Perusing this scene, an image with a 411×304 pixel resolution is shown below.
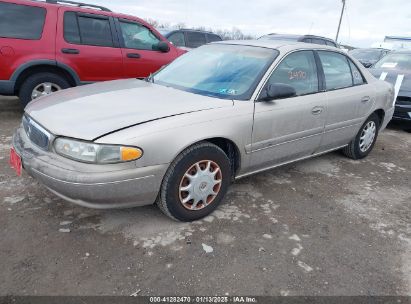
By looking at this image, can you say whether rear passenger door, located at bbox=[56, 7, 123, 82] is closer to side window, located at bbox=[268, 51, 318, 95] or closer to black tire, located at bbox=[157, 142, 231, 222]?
side window, located at bbox=[268, 51, 318, 95]

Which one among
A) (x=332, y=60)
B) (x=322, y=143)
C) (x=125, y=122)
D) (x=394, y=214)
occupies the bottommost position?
(x=394, y=214)

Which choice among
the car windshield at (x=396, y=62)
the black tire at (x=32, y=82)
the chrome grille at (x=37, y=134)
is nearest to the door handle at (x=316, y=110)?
the chrome grille at (x=37, y=134)

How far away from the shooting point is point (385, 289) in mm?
2469

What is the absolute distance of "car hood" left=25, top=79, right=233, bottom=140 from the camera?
2.62 metres

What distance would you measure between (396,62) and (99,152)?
23.5 feet

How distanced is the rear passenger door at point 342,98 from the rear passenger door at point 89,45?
3506mm

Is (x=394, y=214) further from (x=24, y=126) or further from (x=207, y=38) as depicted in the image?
(x=207, y=38)

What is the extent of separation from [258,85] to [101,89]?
1473mm

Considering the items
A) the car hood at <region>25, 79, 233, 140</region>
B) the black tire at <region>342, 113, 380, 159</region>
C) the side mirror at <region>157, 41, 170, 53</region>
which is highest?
the side mirror at <region>157, 41, 170, 53</region>

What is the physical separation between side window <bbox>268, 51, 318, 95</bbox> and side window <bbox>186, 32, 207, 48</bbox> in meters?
6.83

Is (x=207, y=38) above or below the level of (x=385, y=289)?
above

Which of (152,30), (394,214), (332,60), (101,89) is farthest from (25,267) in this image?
(152,30)

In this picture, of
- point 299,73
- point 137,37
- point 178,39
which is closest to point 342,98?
point 299,73

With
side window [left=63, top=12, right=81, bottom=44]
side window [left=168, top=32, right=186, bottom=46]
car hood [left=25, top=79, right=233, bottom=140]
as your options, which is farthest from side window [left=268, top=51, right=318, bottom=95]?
side window [left=168, top=32, right=186, bottom=46]
